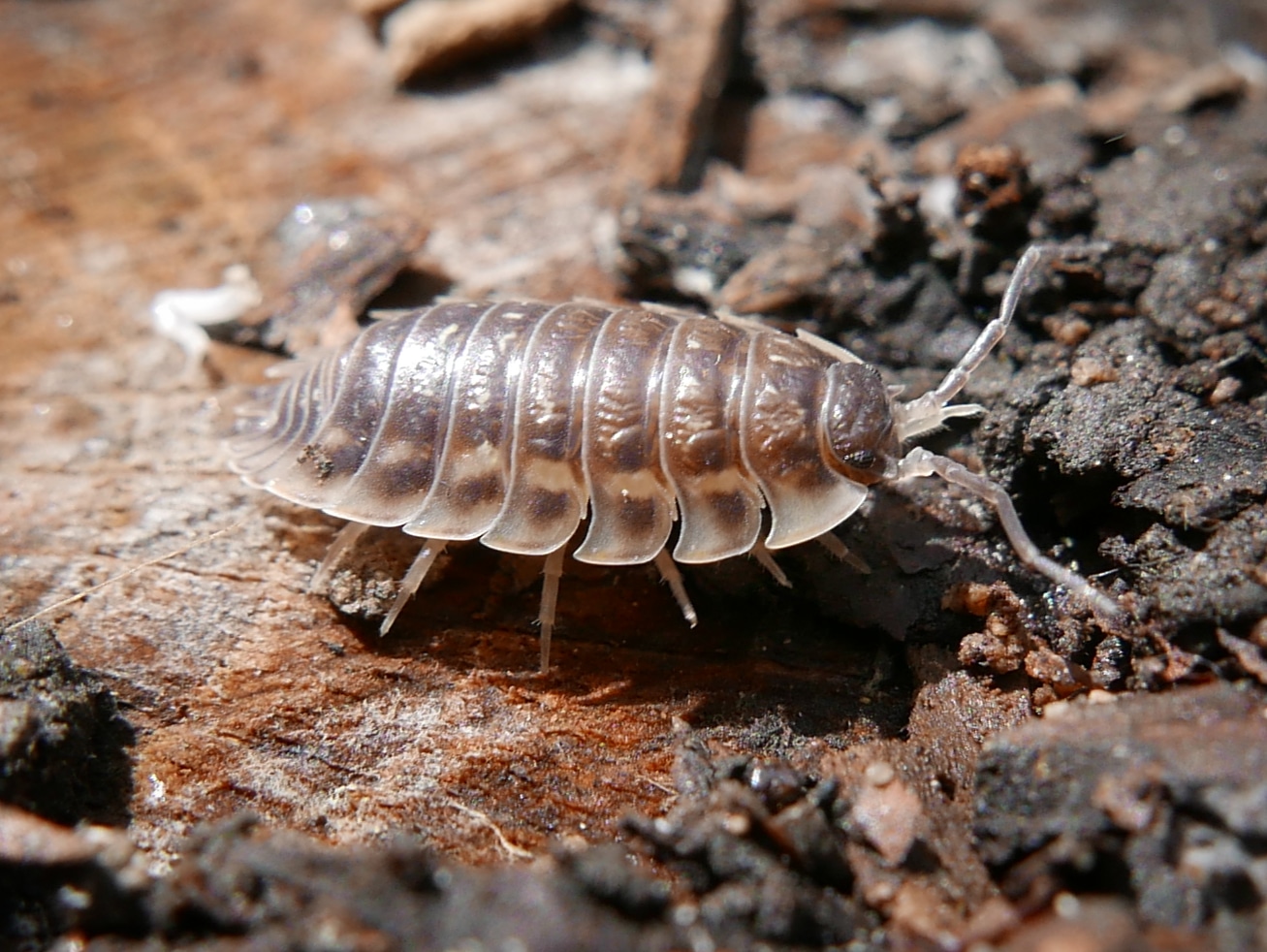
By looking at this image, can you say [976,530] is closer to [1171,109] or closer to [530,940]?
[530,940]

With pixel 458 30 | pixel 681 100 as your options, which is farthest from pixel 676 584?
pixel 458 30

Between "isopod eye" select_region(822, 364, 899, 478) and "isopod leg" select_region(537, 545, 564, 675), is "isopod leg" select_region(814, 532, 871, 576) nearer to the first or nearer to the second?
"isopod eye" select_region(822, 364, 899, 478)

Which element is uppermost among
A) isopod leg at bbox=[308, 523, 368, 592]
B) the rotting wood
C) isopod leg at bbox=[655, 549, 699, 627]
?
the rotting wood

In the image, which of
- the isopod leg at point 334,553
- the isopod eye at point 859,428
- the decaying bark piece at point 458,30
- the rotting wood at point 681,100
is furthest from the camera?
the decaying bark piece at point 458,30

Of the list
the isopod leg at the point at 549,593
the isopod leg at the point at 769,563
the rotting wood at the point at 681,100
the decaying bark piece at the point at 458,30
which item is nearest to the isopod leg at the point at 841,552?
the isopod leg at the point at 769,563

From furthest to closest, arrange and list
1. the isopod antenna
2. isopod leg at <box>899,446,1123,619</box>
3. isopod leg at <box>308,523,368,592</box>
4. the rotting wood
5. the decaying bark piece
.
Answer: the decaying bark piece
the rotting wood
isopod leg at <box>308,523,368,592</box>
the isopod antenna
isopod leg at <box>899,446,1123,619</box>

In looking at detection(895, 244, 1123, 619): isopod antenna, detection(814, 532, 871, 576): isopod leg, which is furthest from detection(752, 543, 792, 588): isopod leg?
detection(895, 244, 1123, 619): isopod antenna

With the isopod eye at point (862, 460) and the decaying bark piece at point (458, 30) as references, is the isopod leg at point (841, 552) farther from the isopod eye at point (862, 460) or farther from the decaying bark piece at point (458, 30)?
the decaying bark piece at point (458, 30)
